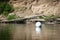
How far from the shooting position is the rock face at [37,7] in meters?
42.0

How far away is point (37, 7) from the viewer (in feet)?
141

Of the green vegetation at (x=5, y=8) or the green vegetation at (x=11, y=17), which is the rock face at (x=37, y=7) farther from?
the green vegetation at (x=11, y=17)

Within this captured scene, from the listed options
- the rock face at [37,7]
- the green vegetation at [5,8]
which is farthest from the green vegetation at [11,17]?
the green vegetation at [5,8]

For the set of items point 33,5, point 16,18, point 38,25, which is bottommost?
point 38,25

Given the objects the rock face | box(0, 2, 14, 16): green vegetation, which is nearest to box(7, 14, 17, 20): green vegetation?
the rock face

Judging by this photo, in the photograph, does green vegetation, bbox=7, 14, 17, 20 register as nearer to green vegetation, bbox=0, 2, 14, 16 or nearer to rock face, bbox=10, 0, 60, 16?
rock face, bbox=10, 0, 60, 16

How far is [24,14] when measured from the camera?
4197 cm

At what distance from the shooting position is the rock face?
42031mm

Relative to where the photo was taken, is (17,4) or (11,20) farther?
(17,4)

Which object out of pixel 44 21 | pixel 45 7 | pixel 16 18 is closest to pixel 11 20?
Answer: pixel 16 18

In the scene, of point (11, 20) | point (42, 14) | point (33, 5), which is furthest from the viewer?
point (33, 5)

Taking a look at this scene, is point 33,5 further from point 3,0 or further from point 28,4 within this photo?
point 3,0

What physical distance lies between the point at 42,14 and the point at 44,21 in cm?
319

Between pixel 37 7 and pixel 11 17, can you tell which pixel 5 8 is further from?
pixel 11 17
